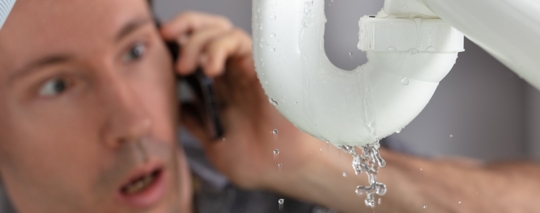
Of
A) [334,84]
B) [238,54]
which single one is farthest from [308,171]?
[334,84]

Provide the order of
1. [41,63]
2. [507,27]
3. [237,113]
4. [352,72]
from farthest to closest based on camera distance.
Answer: [237,113], [41,63], [352,72], [507,27]

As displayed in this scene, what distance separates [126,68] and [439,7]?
42 centimetres

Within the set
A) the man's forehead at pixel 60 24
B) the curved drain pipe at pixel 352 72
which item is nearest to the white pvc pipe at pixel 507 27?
the curved drain pipe at pixel 352 72

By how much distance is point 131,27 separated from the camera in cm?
53

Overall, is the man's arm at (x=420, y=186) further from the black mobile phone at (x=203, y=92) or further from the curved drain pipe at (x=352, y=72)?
the curved drain pipe at (x=352, y=72)

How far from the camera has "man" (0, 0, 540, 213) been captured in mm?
492

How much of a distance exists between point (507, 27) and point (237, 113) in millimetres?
473

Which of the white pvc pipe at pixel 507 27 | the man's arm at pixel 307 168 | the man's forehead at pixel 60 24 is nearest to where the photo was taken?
the white pvc pipe at pixel 507 27

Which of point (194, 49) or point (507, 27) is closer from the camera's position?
point (507, 27)

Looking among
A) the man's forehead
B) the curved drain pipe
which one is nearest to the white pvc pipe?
the curved drain pipe

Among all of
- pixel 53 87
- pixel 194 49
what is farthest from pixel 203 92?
pixel 53 87

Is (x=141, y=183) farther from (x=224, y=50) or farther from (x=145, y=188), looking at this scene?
(x=224, y=50)

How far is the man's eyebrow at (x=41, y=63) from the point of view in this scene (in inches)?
19.2

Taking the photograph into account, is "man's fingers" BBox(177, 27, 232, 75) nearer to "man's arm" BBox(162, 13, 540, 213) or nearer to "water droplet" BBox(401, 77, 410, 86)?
"man's arm" BBox(162, 13, 540, 213)
